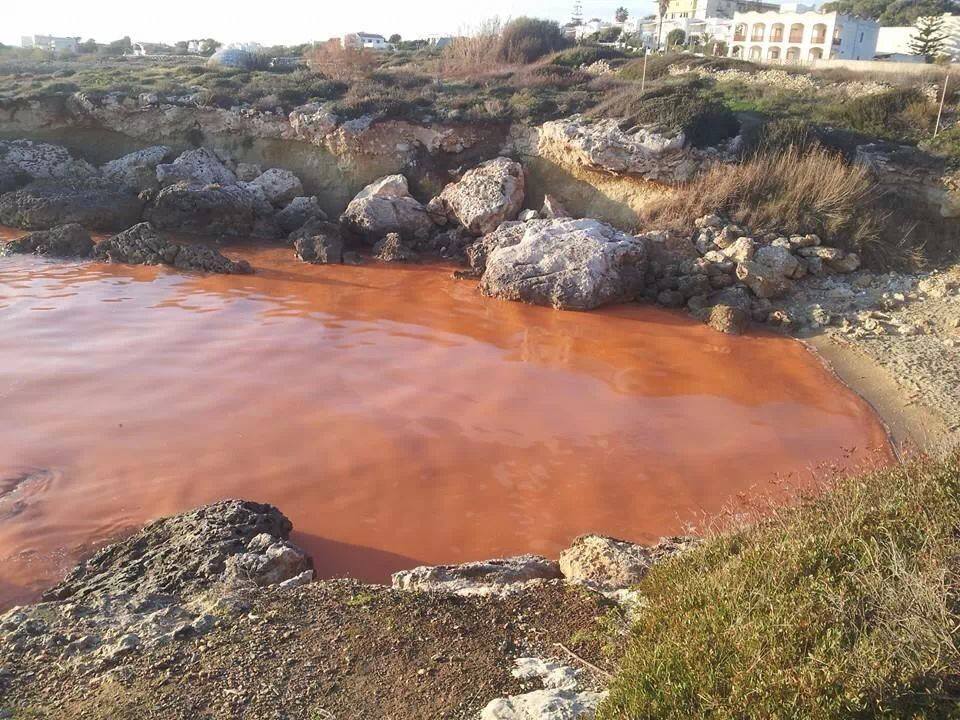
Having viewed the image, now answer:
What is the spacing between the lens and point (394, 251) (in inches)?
637

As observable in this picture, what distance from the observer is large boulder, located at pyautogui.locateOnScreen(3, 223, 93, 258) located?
1567cm

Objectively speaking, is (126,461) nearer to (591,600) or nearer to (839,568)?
(591,600)

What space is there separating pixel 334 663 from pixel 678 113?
15.3 m

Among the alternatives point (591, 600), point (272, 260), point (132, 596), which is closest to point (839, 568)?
point (591, 600)

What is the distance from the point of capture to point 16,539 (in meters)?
6.33

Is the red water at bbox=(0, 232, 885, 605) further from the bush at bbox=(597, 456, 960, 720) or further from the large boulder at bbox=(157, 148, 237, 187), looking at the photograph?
the large boulder at bbox=(157, 148, 237, 187)

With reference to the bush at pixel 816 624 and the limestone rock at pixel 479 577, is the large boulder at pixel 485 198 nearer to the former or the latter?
the limestone rock at pixel 479 577

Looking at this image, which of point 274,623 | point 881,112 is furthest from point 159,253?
point 881,112

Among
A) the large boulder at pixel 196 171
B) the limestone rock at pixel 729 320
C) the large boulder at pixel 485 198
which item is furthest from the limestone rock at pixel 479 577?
the large boulder at pixel 196 171

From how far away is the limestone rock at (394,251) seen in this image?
53.1ft

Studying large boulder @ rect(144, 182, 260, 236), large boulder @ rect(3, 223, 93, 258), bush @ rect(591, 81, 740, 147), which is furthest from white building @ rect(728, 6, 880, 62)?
large boulder @ rect(3, 223, 93, 258)

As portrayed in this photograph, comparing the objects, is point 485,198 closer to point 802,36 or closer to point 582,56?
point 582,56

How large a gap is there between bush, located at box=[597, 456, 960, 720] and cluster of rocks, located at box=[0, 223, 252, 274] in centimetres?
1290

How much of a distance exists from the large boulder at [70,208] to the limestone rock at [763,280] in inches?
560
